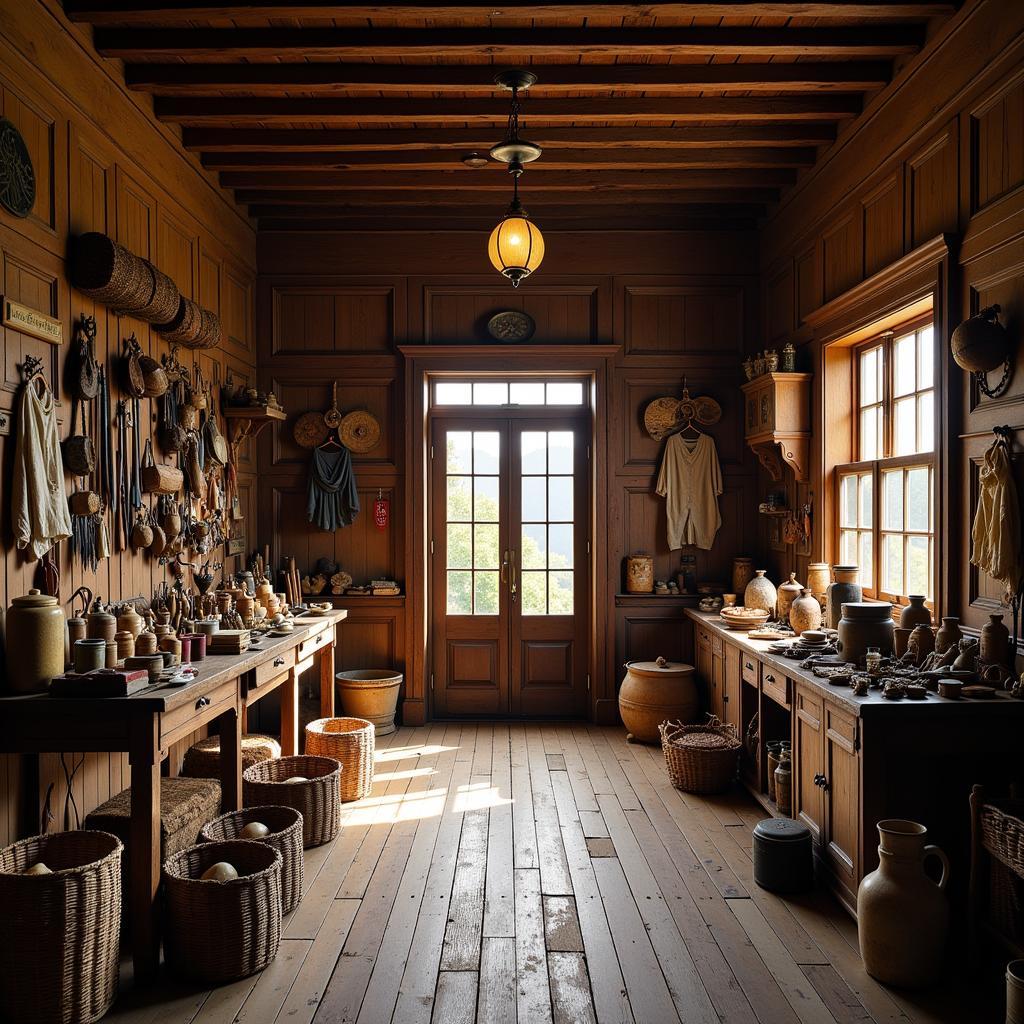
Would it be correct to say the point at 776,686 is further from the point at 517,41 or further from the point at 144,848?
the point at 517,41

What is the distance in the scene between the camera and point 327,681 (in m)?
6.02

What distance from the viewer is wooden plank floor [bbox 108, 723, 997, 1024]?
114 inches

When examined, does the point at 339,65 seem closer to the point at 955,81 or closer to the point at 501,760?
the point at 955,81

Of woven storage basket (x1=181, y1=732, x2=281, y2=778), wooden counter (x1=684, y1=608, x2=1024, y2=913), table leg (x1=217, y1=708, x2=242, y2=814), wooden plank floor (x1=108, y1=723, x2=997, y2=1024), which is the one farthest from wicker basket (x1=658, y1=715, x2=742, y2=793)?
table leg (x1=217, y1=708, x2=242, y2=814)

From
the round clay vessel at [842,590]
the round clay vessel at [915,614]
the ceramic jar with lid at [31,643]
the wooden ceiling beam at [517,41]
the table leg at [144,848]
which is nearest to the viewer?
the table leg at [144,848]

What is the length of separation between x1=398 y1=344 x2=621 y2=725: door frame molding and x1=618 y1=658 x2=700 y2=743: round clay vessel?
63 centimetres

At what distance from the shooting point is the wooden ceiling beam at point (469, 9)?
387cm

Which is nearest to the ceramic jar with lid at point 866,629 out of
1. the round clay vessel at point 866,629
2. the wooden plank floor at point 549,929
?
the round clay vessel at point 866,629

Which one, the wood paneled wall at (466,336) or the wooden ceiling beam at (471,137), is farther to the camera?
the wood paneled wall at (466,336)

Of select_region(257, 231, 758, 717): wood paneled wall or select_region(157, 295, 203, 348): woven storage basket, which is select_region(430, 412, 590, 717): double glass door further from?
select_region(157, 295, 203, 348): woven storage basket

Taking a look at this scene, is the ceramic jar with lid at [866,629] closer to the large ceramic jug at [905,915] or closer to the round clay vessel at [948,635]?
the round clay vessel at [948,635]

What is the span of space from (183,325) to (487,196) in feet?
8.57

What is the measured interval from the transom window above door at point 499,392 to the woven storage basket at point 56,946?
15.6ft

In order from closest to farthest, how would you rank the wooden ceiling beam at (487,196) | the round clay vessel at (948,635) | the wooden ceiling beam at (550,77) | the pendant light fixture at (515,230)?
the round clay vessel at (948,635) → the pendant light fixture at (515,230) → the wooden ceiling beam at (550,77) → the wooden ceiling beam at (487,196)
